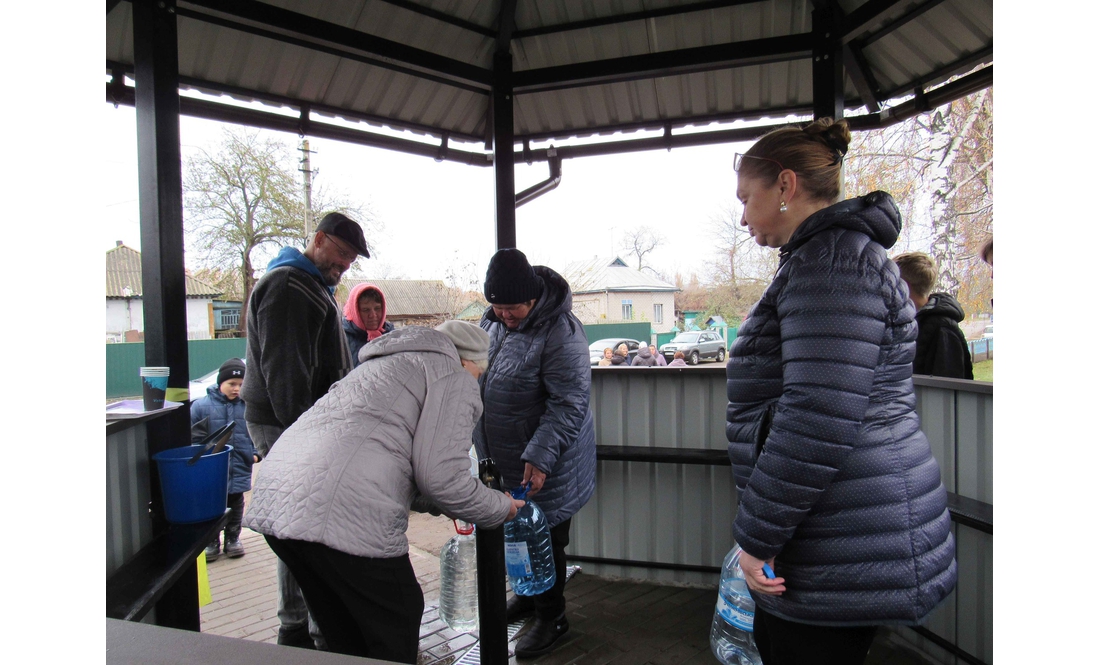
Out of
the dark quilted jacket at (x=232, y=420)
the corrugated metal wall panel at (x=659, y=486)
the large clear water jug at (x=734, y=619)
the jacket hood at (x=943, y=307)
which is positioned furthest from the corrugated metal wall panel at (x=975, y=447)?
the dark quilted jacket at (x=232, y=420)

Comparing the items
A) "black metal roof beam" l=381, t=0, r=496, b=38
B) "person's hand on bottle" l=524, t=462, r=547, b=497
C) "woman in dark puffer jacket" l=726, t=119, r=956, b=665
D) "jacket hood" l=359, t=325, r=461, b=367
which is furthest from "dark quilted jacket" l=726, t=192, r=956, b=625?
"black metal roof beam" l=381, t=0, r=496, b=38

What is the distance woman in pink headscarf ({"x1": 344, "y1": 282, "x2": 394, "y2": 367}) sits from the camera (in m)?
3.96

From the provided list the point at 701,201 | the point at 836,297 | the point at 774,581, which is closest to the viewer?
the point at 836,297

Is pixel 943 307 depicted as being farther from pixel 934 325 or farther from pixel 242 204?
pixel 242 204

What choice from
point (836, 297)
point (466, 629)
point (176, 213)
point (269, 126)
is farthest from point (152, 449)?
point (836, 297)

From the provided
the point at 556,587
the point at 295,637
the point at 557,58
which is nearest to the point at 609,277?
the point at 557,58

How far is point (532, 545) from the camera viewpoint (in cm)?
294

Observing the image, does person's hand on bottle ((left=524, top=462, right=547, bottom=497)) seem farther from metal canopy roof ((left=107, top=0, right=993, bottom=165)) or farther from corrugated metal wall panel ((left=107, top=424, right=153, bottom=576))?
metal canopy roof ((left=107, top=0, right=993, bottom=165))

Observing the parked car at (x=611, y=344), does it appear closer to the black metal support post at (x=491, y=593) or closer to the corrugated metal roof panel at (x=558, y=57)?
the corrugated metal roof panel at (x=558, y=57)

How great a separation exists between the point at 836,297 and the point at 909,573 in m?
0.64

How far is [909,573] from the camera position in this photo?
4.39ft

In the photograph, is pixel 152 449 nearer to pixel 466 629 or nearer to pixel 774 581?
pixel 466 629

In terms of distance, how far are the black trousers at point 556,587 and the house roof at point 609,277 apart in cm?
646

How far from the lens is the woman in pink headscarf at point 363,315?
13.0 feet
